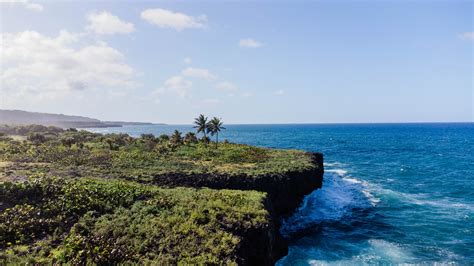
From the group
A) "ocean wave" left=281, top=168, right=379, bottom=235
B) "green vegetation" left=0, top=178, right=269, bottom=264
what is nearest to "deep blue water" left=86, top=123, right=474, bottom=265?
"ocean wave" left=281, top=168, right=379, bottom=235

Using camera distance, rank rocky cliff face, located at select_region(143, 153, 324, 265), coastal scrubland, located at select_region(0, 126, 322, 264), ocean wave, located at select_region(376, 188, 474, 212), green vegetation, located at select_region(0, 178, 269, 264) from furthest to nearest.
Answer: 1. ocean wave, located at select_region(376, 188, 474, 212)
2. rocky cliff face, located at select_region(143, 153, 324, 265)
3. coastal scrubland, located at select_region(0, 126, 322, 264)
4. green vegetation, located at select_region(0, 178, 269, 264)

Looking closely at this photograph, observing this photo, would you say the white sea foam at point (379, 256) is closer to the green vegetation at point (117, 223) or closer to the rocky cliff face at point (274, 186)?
the rocky cliff face at point (274, 186)

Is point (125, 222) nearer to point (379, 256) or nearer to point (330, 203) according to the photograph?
point (379, 256)

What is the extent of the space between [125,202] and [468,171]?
285 ft

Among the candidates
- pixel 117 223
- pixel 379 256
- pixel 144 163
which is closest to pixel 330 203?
pixel 379 256

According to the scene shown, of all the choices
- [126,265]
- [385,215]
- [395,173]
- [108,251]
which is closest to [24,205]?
[108,251]

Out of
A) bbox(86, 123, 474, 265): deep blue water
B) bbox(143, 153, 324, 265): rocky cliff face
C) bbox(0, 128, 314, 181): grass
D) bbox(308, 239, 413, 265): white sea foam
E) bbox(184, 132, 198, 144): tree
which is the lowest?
bbox(308, 239, 413, 265): white sea foam

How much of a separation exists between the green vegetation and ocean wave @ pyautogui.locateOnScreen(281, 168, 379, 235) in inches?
620

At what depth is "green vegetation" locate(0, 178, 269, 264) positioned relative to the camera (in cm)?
2348

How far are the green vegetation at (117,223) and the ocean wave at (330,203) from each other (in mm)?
15749

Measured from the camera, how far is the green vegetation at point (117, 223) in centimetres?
2348

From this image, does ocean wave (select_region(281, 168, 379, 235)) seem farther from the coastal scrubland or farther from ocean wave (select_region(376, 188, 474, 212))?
the coastal scrubland

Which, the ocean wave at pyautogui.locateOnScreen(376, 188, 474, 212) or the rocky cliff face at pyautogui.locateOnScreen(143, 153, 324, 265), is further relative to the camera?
the ocean wave at pyautogui.locateOnScreen(376, 188, 474, 212)

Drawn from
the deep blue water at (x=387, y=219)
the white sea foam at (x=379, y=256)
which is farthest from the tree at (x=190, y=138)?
the white sea foam at (x=379, y=256)
